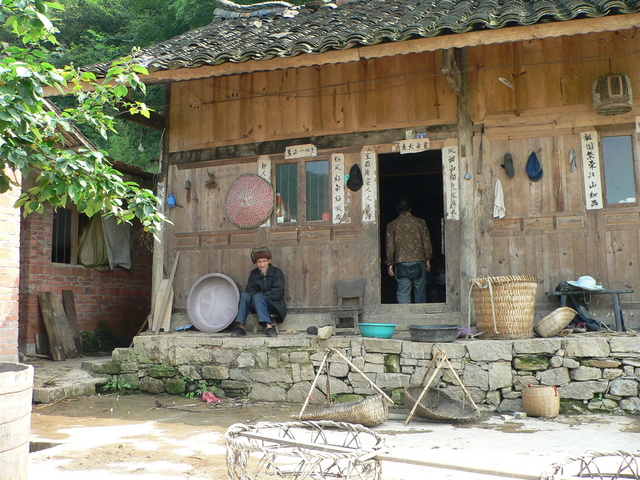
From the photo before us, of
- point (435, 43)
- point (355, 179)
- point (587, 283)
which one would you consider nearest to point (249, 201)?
point (355, 179)

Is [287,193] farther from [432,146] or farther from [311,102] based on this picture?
[432,146]

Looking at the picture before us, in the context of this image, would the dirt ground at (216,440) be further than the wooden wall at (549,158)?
No

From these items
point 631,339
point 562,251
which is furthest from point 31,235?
point 631,339

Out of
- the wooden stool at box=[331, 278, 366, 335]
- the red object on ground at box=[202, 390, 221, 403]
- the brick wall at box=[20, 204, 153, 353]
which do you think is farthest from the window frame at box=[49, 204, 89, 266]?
the wooden stool at box=[331, 278, 366, 335]

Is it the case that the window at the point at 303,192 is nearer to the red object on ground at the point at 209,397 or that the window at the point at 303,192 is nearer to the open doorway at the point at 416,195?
the red object on ground at the point at 209,397

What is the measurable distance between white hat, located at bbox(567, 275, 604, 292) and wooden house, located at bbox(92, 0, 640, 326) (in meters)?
0.32

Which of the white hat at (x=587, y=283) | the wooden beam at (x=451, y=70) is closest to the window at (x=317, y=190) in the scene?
the wooden beam at (x=451, y=70)

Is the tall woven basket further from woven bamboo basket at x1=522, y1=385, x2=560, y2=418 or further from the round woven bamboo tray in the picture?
the round woven bamboo tray

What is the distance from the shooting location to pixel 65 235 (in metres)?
11.4

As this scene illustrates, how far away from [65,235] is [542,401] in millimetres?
8803

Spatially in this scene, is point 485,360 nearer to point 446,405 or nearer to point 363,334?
point 446,405

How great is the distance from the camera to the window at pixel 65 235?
11172mm

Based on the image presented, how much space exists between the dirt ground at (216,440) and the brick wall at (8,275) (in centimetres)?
92

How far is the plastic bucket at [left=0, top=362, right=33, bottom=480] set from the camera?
366 cm
